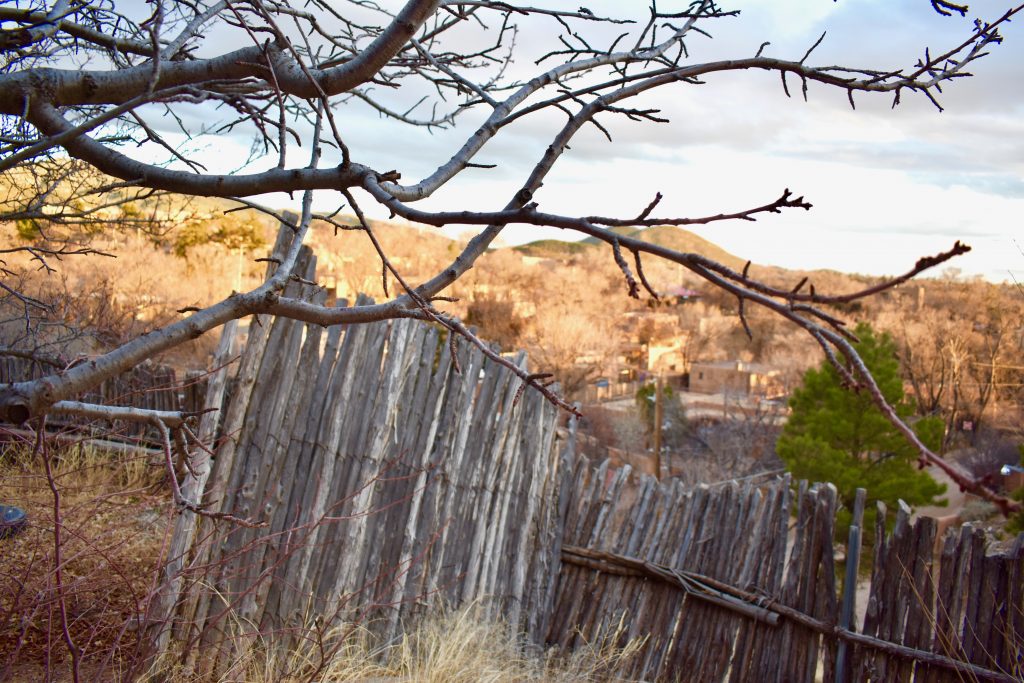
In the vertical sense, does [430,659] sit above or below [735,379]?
below

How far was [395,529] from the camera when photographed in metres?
4.04

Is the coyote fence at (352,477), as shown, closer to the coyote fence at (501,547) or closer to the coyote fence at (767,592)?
the coyote fence at (501,547)

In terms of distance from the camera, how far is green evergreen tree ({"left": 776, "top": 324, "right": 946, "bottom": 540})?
14555 millimetres

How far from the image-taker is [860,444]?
15484mm

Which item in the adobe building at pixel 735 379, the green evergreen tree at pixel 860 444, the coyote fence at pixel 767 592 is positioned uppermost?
the adobe building at pixel 735 379

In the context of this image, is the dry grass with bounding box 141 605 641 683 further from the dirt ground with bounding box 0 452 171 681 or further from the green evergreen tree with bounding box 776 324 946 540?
the green evergreen tree with bounding box 776 324 946 540

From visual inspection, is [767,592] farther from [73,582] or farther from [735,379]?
[735,379]

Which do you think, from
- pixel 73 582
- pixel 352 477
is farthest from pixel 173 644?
pixel 73 582

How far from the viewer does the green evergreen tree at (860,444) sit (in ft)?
47.8

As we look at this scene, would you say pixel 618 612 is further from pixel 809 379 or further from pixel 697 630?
pixel 809 379

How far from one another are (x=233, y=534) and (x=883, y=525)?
3.18 m

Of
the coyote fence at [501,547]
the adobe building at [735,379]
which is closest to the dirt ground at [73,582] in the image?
the coyote fence at [501,547]

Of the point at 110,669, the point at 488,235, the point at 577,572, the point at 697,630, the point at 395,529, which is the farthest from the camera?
the point at 577,572

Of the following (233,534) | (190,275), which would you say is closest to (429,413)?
(233,534)
